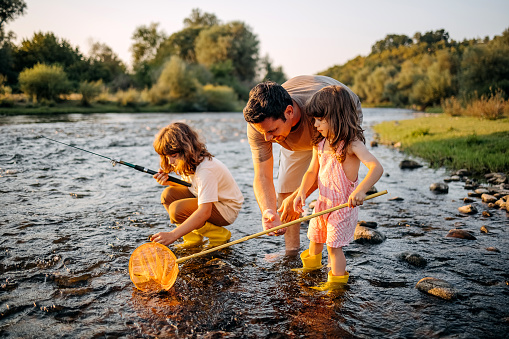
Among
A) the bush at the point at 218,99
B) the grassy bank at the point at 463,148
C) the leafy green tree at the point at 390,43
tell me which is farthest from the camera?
the leafy green tree at the point at 390,43

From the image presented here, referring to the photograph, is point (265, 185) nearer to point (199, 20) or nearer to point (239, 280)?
point (239, 280)

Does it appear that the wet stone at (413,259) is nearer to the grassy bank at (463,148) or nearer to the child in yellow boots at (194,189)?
the child in yellow boots at (194,189)

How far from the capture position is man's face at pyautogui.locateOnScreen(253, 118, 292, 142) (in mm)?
2955

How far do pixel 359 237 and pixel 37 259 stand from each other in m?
3.17

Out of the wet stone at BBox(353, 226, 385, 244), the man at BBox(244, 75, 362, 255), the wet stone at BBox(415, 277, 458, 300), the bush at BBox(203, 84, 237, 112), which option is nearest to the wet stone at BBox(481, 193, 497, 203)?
the wet stone at BBox(353, 226, 385, 244)

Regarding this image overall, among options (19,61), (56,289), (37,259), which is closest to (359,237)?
(56,289)

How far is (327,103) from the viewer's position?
2.87 m

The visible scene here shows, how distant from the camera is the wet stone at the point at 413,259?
11.3 feet

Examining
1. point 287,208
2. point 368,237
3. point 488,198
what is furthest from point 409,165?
point 287,208

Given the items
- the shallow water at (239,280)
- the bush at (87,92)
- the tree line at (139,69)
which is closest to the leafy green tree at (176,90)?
the tree line at (139,69)

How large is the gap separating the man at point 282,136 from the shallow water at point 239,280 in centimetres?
53

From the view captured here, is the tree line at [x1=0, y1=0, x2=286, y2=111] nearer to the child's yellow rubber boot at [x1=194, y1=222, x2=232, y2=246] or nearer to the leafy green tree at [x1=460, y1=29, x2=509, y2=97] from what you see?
the leafy green tree at [x1=460, y1=29, x2=509, y2=97]

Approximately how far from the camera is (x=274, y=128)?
3.01 metres

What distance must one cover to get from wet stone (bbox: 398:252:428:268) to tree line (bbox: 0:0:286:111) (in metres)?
29.2
